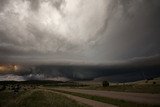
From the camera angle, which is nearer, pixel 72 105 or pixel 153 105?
pixel 153 105

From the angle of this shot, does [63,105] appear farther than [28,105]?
No

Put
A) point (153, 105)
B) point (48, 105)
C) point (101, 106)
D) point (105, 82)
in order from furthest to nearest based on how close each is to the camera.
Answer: point (105, 82) → point (48, 105) → point (101, 106) → point (153, 105)

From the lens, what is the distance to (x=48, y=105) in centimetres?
4503

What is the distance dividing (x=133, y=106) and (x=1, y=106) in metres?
44.8

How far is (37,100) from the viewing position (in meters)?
51.8

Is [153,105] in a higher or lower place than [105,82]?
lower

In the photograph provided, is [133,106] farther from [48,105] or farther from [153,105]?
[48,105]

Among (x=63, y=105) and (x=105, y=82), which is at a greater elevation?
(x=105, y=82)

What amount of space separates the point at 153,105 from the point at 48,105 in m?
21.1

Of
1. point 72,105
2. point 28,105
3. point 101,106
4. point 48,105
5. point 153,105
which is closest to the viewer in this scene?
point 153,105

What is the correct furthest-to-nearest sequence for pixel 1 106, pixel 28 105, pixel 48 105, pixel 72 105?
pixel 1 106 < pixel 28 105 < pixel 48 105 < pixel 72 105

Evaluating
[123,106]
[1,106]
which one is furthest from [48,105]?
[1,106]

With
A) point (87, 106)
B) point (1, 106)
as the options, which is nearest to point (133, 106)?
point (87, 106)

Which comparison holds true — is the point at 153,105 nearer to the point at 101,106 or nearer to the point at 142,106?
the point at 142,106
